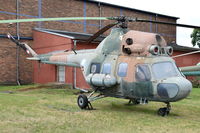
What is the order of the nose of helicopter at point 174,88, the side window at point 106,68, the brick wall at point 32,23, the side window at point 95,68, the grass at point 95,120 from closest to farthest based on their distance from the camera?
1. the grass at point 95,120
2. the nose of helicopter at point 174,88
3. the side window at point 106,68
4. the side window at point 95,68
5. the brick wall at point 32,23

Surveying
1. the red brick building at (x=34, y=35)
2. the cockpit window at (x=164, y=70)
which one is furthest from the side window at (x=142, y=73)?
the red brick building at (x=34, y=35)

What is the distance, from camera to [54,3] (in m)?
25.3

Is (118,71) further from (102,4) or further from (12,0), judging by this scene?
(102,4)

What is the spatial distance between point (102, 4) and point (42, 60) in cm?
1543

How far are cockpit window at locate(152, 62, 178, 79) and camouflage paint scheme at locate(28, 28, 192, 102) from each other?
9 centimetres

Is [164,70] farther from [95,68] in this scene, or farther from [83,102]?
[83,102]

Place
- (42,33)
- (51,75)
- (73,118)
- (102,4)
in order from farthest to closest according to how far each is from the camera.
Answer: (102,4)
(42,33)
(51,75)
(73,118)

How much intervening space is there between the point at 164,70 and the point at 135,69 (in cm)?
98

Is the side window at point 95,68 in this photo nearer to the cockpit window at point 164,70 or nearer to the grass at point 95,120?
the grass at point 95,120

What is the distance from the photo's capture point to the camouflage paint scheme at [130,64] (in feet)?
29.2

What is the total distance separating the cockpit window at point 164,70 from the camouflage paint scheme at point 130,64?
94 millimetres

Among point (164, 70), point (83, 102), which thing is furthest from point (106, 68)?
point (164, 70)

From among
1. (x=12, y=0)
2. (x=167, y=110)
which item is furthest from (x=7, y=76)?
(x=167, y=110)

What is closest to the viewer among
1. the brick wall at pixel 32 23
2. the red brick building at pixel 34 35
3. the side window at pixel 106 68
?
the side window at pixel 106 68
